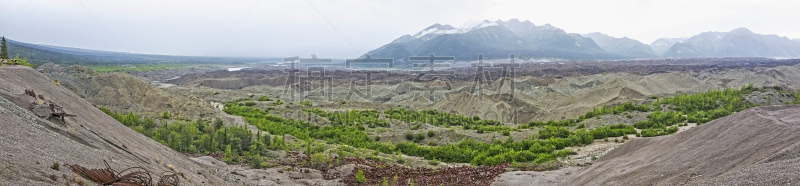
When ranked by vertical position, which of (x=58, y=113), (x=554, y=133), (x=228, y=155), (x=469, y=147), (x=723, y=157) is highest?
Result: (x=58, y=113)

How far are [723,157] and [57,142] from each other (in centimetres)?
1028

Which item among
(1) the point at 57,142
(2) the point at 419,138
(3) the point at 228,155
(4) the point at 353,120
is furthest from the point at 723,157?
(4) the point at 353,120

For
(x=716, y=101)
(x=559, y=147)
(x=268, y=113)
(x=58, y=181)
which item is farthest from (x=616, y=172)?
(x=268, y=113)

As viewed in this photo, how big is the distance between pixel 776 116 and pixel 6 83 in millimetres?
15593

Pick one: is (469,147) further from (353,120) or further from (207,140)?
(353,120)

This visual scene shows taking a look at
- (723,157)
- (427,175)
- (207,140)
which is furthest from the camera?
(207,140)

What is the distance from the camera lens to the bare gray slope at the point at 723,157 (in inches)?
226

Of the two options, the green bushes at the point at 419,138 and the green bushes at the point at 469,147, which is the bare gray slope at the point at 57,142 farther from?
the green bushes at the point at 419,138

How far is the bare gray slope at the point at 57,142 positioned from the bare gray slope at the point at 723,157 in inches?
313

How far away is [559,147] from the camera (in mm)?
15852

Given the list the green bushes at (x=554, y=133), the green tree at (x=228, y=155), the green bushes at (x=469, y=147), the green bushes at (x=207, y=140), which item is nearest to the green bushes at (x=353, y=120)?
the green bushes at (x=469, y=147)

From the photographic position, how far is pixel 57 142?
5.88 metres

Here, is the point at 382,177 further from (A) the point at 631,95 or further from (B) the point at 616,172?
(A) the point at 631,95

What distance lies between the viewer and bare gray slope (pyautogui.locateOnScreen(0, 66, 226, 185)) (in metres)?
4.58
